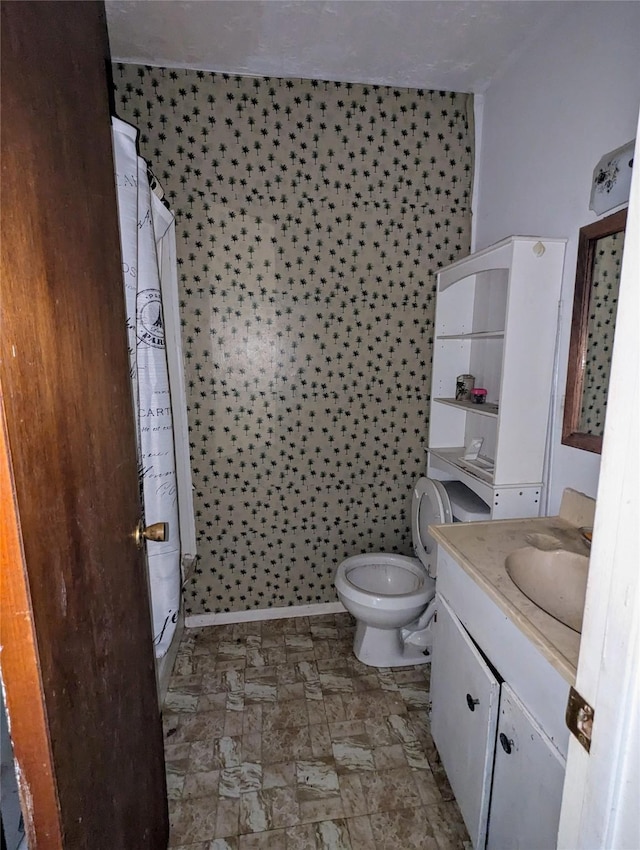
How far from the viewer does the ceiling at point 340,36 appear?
1.54m

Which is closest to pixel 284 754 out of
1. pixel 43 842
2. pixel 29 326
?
pixel 43 842

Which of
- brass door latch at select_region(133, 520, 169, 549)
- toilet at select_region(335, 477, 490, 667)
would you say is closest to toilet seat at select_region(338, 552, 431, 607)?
toilet at select_region(335, 477, 490, 667)

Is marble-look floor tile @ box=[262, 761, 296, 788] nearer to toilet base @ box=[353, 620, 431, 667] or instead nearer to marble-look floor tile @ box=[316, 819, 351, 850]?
marble-look floor tile @ box=[316, 819, 351, 850]

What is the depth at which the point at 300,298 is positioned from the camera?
2.11 meters

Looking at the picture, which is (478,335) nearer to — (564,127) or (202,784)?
(564,127)

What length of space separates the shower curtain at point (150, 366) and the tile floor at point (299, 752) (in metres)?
0.40

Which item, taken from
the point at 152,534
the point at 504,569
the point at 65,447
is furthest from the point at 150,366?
the point at 504,569

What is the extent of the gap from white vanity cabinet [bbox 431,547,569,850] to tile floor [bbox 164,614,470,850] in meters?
0.22

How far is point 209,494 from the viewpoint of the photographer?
2215mm

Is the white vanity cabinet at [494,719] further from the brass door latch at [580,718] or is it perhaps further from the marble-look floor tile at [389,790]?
the brass door latch at [580,718]

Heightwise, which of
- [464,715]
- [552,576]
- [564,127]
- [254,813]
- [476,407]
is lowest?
[254,813]

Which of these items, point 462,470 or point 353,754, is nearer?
point 353,754

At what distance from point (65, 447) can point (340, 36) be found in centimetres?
192

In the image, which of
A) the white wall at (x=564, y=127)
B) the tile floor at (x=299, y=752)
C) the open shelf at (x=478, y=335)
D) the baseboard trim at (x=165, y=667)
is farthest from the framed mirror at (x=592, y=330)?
the baseboard trim at (x=165, y=667)
